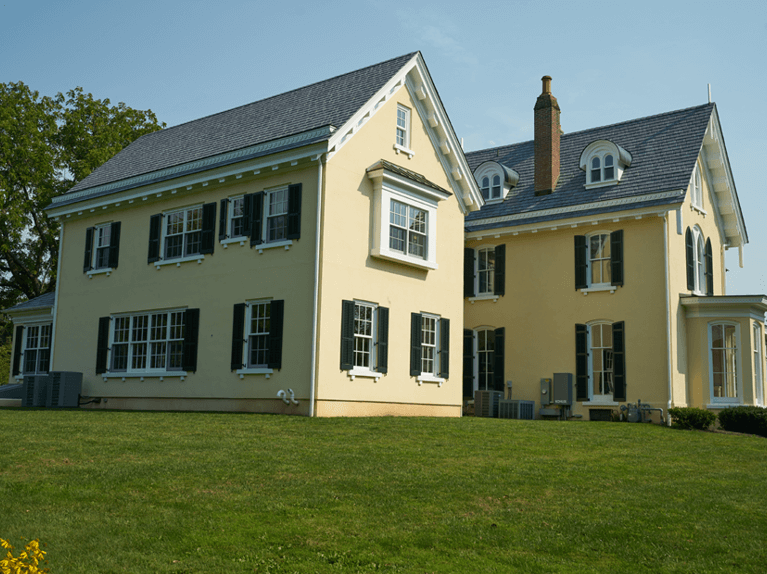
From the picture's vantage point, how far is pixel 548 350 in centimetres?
2627

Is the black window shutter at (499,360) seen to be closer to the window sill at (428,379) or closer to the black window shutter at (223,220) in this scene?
the window sill at (428,379)

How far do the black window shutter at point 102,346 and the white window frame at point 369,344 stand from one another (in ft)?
28.0

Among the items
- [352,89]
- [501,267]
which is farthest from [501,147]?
[352,89]

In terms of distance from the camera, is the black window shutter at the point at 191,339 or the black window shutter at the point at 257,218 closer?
the black window shutter at the point at 257,218

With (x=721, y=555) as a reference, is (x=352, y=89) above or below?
above

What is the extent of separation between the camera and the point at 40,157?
35.7m


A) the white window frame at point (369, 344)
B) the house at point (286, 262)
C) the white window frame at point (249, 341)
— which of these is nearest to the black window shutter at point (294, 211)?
the house at point (286, 262)

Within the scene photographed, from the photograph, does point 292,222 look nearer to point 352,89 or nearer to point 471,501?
point 352,89

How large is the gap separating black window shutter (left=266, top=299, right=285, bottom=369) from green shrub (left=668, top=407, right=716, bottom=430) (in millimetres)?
10598

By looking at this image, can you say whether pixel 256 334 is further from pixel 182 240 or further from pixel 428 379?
pixel 428 379

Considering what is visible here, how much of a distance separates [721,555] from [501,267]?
20.1m

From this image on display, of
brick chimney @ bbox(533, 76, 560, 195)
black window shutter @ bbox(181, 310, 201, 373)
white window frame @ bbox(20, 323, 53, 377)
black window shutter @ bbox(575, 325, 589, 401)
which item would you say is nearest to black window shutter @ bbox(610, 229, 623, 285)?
black window shutter @ bbox(575, 325, 589, 401)

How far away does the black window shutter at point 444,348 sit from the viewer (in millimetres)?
22969

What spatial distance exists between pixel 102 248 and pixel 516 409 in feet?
45.9
